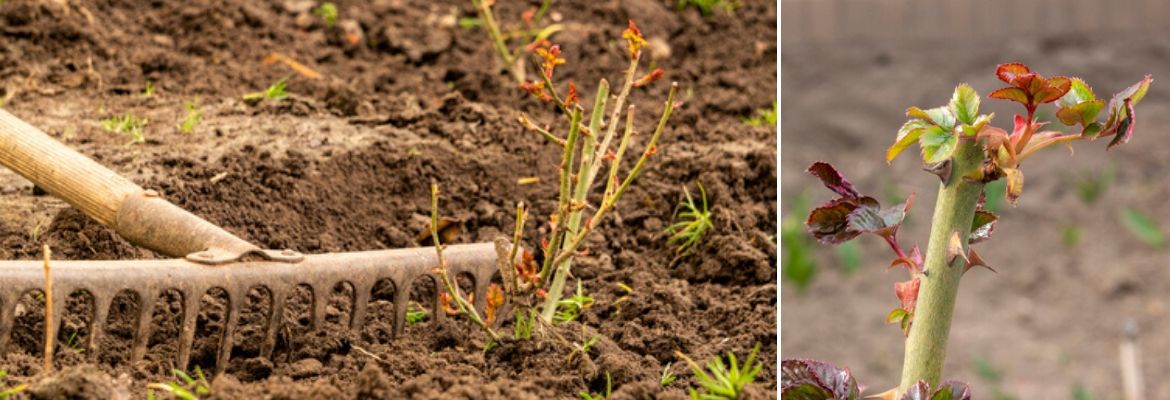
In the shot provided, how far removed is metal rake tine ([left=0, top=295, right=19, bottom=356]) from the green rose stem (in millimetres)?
1780

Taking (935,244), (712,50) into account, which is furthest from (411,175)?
(935,244)

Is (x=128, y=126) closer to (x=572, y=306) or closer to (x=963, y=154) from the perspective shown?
(x=572, y=306)

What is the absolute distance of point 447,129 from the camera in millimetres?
3756

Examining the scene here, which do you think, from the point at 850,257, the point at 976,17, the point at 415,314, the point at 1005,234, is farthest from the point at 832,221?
the point at 976,17

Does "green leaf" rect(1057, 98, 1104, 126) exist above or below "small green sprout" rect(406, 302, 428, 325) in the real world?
below

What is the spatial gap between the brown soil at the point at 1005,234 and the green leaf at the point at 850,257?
0.06 metres

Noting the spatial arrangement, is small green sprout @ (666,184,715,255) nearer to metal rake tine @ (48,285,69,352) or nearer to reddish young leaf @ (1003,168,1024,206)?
metal rake tine @ (48,285,69,352)

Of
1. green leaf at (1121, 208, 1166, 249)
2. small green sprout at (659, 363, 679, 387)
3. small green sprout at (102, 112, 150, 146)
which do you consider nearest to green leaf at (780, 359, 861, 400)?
small green sprout at (659, 363, 679, 387)

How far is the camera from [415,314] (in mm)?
2793

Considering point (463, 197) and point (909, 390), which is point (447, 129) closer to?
point (463, 197)

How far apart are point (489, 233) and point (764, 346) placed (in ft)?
2.76

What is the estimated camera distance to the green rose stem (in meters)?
1.01

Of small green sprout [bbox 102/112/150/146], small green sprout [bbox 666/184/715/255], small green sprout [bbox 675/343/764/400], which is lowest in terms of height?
small green sprout [bbox 675/343/764/400]

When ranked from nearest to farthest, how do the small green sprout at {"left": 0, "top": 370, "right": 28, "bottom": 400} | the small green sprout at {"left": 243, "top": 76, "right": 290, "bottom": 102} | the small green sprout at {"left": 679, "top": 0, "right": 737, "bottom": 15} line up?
the small green sprout at {"left": 0, "top": 370, "right": 28, "bottom": 400} → the small green sprout at {"left": 243, "top": 76, "right": 290, "bottom": 102} → the small green sprout at {"left": 679, "top": 0, "right": 737, "bottom": 15}
